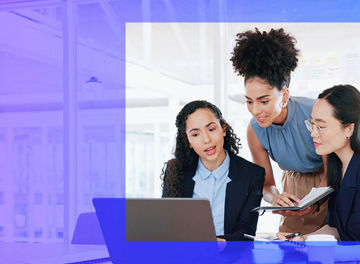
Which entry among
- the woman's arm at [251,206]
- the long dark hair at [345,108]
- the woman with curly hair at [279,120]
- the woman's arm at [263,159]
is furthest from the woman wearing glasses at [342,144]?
the woman's arm at [263,159]

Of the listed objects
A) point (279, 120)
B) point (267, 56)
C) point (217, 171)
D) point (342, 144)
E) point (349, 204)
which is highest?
point (267, 56)

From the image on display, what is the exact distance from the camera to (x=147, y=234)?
4.25 ft

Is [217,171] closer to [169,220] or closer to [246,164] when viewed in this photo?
[246,164]

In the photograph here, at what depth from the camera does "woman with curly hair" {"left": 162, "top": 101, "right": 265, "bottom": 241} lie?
198 centimetres

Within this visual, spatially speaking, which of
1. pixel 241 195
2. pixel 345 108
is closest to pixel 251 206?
pixel 241 195

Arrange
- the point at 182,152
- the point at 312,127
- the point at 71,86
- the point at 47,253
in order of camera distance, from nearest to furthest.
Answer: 1. the point at 47,253
2. the point at 312,127
3. the point at 182,152
4. the point at 71,86

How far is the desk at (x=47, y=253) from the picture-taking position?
4.77ft

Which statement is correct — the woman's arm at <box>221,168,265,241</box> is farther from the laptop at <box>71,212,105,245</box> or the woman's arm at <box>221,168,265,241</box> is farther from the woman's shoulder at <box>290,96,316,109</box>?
the laptop at <box>71,212,105,245</box>

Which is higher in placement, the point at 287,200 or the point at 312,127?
the point at 312,127

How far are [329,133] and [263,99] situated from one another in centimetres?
30

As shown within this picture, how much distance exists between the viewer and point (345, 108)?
1.80 m

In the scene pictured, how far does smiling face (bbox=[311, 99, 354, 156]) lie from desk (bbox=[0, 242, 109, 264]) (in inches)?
36.5

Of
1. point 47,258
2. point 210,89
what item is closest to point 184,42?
point 210,89

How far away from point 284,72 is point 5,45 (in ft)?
7.15
